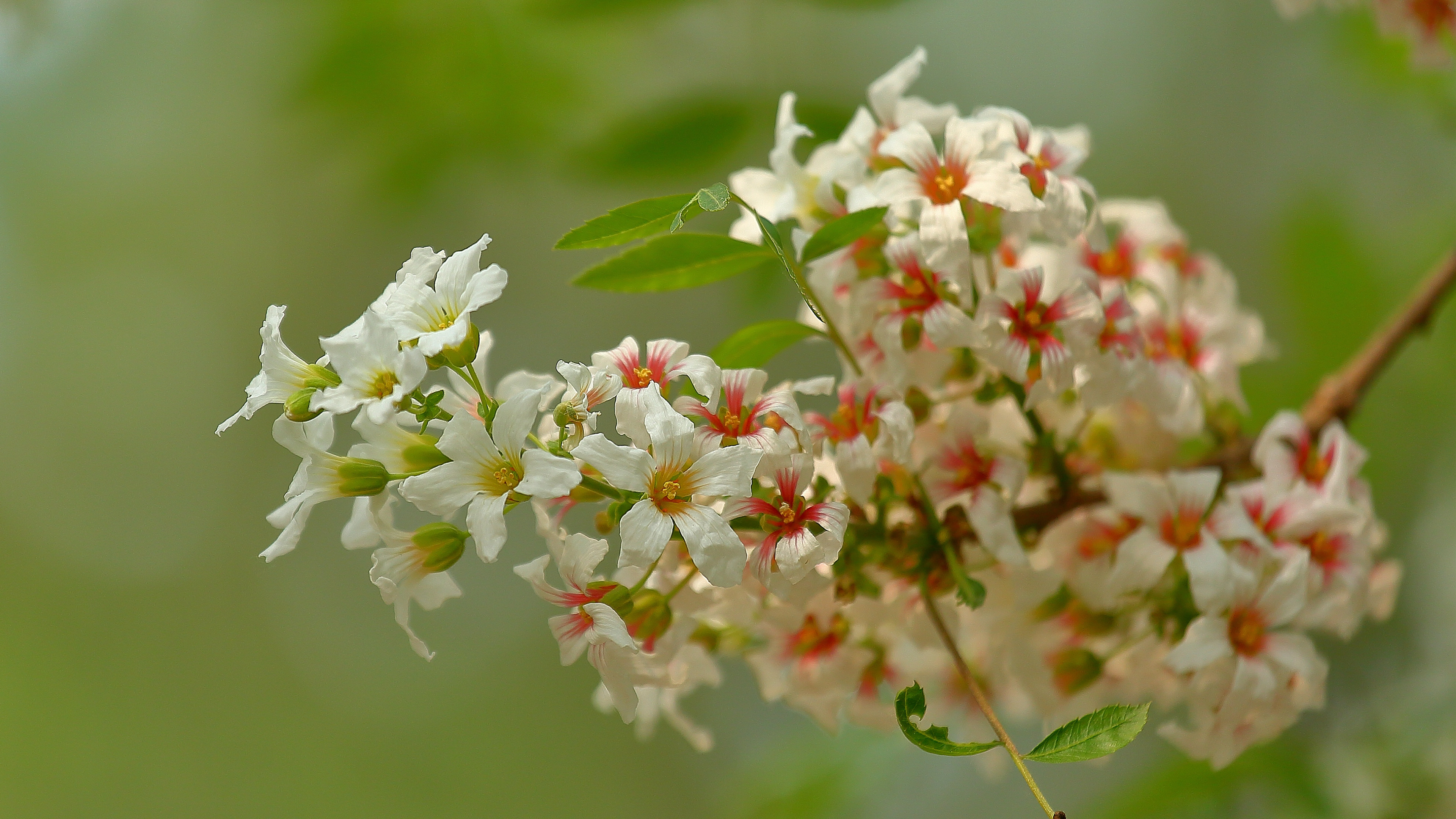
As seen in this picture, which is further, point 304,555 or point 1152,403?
point 304,555

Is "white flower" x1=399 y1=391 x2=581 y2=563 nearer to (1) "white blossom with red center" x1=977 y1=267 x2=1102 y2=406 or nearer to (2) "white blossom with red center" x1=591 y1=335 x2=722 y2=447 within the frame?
(2) "white blossom with red center" x1=591 y1=335 x2=722 y2=447

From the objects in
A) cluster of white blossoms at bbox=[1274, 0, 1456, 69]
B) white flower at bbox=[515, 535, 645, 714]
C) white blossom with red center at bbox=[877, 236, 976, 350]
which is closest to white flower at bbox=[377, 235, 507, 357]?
white flower at bbox=[515, 535, 645, 714]

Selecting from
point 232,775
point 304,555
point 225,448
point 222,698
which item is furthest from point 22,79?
point 232,775

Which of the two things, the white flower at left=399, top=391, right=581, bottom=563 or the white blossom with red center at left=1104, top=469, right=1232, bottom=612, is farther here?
the white blossom with red center at left=1104, top=469, right=1232, bottom=612

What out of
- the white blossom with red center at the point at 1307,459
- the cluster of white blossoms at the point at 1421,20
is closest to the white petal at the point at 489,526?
the white blossom with red center at the point at 1307,459

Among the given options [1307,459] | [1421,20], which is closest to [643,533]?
[1307,459]

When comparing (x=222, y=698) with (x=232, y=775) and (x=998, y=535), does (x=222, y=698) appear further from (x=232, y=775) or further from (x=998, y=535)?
(x=998, y=535)
